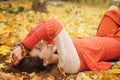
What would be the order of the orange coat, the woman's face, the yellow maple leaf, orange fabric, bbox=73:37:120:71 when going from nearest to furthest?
the orange coat → the woman's face → orange fabric, bbox=73:37:120:71 → the yellow maple leaf

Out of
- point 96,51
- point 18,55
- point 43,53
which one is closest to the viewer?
point 18,55

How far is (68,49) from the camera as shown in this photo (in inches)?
A: 161

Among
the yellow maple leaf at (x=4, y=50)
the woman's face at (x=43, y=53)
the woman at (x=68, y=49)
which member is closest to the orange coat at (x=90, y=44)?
the woman at (x=68, y=49)

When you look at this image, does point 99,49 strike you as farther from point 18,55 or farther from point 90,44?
point 18,55

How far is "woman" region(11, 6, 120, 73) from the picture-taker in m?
4.02

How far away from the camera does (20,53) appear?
4.05 m

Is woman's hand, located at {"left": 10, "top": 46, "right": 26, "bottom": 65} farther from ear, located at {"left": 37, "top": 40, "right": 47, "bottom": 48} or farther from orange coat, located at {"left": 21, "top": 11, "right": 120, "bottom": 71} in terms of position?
ear, located at {"left": 37, "top": 40, "right": 47, "bottom": 48}

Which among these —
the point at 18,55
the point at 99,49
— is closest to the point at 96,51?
the point at 99,49

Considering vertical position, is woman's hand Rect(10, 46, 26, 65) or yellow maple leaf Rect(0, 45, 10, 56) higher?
woman's hand Rect(10, 46, 26, 65)

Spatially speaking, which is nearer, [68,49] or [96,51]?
[68,49]

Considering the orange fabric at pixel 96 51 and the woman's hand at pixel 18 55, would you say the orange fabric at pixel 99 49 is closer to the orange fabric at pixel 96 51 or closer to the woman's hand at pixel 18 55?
the orange fabric at pixel 96 51

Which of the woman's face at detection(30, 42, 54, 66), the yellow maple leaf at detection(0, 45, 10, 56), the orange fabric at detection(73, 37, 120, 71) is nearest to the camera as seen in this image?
the woman's face at detection(30, 42, 54, 66)

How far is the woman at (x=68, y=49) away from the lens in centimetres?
402

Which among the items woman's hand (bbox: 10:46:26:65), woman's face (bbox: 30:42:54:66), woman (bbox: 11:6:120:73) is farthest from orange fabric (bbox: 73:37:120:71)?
woman's hand (bbox: 10:46:26:65)
